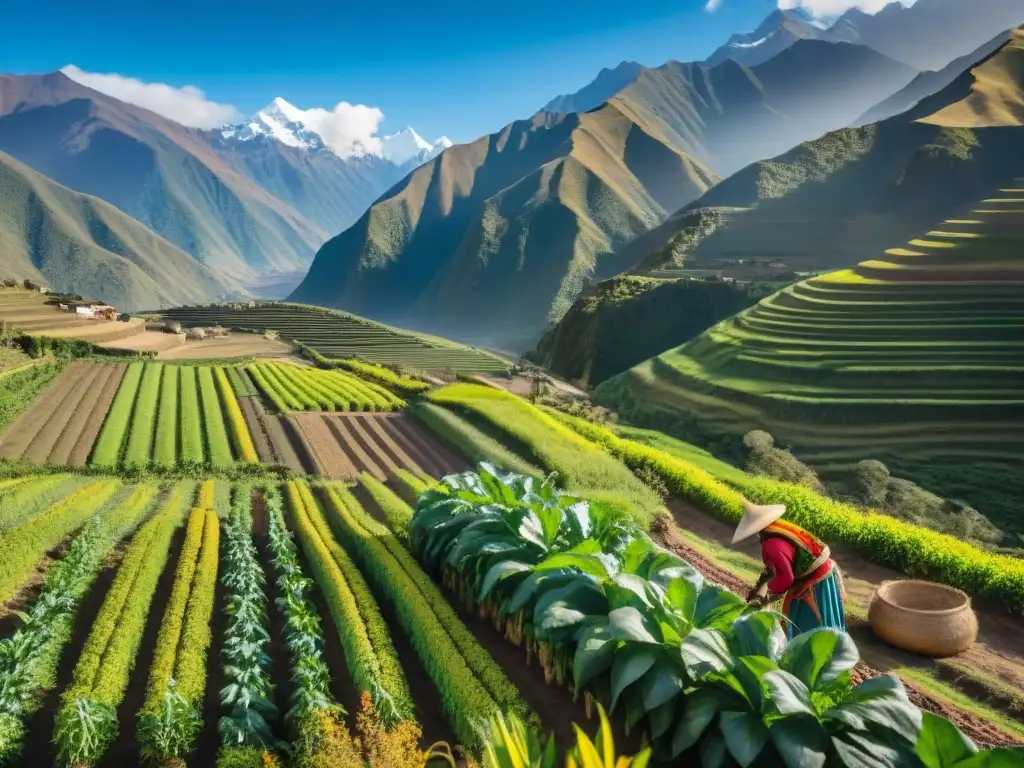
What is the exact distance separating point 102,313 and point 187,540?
2755 inches

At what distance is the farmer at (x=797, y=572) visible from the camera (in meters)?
6.50

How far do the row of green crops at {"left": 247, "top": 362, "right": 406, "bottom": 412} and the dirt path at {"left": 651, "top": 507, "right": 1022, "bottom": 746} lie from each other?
70.4ft

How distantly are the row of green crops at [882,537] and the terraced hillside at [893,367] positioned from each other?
83.5 feet

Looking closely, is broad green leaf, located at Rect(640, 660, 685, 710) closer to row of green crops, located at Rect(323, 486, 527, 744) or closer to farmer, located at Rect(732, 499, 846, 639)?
row of green crops, located at Rect(323, 486, 527, 744)

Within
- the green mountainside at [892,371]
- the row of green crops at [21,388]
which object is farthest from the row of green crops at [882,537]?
the row of green crops at [21,388]

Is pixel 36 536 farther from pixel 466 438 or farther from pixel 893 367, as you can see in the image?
pixel 893 367

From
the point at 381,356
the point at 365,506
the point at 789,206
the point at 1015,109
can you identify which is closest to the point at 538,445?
the point at 365,506

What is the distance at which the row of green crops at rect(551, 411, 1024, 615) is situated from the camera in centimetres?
991

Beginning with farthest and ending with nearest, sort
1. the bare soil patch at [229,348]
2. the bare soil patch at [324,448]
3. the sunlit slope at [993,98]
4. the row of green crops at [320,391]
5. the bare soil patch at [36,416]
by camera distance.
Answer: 1. the sunlit slope at [993,98]
2. the bare soil patch at [229,348]
3. the row of green crops at [320,391]
4. the bare soil patch at [36,416]
5. the bare soil patch at [324,448]

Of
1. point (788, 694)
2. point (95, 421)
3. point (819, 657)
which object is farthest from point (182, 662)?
point (95, 421)

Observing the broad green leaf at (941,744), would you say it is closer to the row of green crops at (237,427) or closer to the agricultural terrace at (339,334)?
the row of green crops at (237,427)

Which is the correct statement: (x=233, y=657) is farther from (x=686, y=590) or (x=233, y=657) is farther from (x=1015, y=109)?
(x=1015, y=109)

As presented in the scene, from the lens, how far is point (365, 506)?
16.2 meters

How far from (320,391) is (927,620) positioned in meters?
32.6
